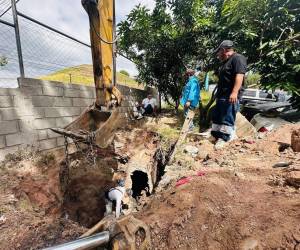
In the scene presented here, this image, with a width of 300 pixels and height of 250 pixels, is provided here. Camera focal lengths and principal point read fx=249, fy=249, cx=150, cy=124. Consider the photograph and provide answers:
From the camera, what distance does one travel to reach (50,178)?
476 cm

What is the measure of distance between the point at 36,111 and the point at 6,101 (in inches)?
27.4

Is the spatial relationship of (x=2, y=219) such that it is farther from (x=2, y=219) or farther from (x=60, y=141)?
(x=60, y=141)

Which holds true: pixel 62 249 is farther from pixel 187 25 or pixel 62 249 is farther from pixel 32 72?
pixel 187 25

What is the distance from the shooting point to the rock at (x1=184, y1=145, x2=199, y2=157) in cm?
442

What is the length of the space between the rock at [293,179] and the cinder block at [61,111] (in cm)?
468

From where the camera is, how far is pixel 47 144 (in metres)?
5.39

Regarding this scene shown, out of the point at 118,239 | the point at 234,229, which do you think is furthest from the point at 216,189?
the point at 118,239

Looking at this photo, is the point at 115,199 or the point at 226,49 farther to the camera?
the point at 115,199

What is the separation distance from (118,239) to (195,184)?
152 centimetres

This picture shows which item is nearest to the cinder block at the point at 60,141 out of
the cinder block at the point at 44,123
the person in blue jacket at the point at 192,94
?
the cinder block at the point at 44,123

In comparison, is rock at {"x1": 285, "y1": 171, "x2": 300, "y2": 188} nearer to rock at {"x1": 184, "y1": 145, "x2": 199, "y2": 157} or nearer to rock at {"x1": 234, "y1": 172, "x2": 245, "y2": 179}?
rock at {"x1": 234, "y1": 172, "x2": 245, "y2": 179}

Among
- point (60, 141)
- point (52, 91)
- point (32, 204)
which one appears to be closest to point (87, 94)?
point (52, 91)

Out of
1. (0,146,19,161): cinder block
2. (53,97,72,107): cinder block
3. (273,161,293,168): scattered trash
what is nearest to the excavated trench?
(0,146,19,161): cinder block

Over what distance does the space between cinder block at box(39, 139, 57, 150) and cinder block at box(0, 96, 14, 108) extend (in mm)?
1049
